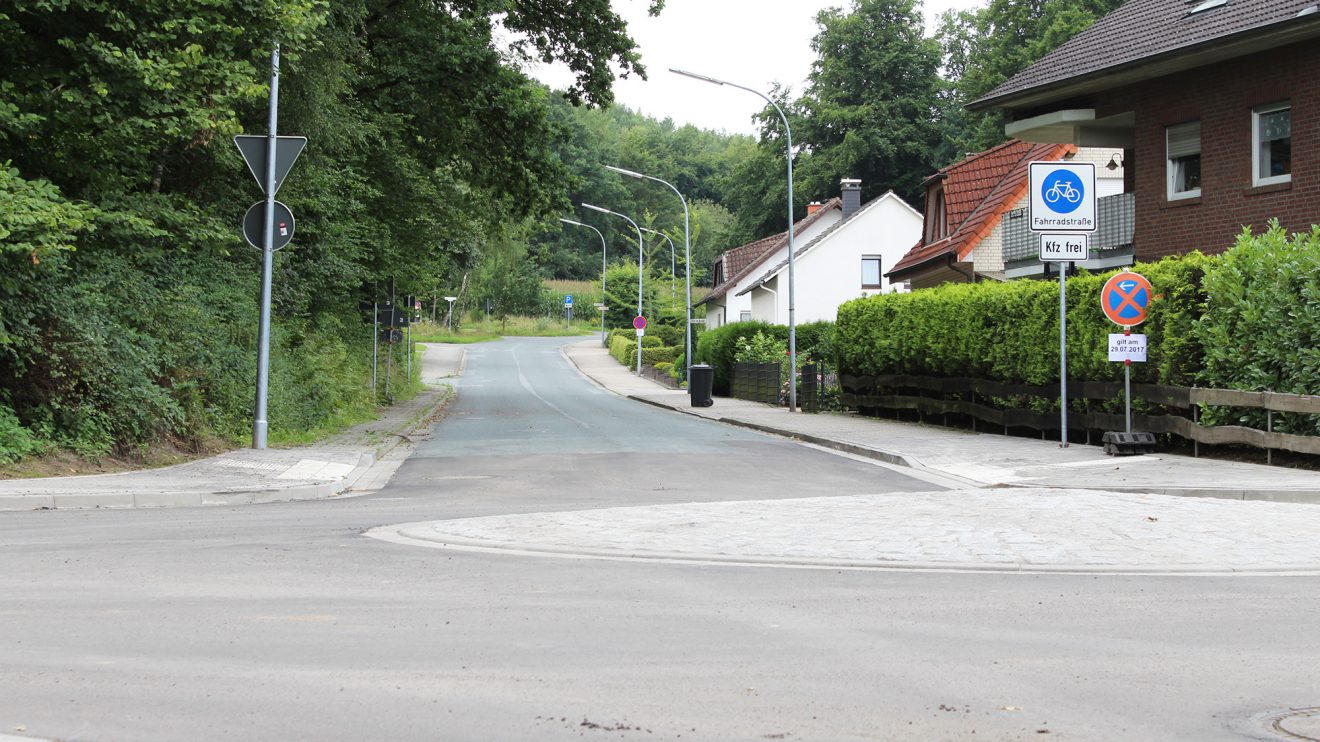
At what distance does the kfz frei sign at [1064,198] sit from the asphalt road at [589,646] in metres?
10.9

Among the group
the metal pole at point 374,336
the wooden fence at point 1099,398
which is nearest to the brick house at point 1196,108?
the wooden fence at point 1099,398

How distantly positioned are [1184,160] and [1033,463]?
9918 millimetres

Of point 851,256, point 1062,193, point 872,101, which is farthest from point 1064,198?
point 872,101

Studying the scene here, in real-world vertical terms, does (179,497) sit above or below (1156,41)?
below

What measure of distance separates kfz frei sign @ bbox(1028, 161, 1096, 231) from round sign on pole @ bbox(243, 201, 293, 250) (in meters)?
10.4

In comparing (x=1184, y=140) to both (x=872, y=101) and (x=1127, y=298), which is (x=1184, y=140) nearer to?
(x=1127, y=298)

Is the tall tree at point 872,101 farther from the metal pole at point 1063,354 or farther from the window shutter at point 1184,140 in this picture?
the metal pole at point 1063,354

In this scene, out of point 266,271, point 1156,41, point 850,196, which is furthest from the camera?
point 850,196

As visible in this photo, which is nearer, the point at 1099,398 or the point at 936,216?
the point at 1099,398

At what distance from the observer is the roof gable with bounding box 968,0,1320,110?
2144cm

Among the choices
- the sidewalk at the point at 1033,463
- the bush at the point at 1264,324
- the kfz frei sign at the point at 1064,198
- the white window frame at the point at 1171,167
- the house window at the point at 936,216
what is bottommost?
the sidewalk at the point at 1033,463

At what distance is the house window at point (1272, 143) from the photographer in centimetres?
2217

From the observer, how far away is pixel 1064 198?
61.4ft

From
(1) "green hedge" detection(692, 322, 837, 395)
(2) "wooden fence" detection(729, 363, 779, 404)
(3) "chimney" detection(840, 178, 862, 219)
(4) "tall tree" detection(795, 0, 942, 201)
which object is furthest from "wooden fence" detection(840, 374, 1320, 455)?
(4) "tall tree" detection(795, 0, 942, 201)
